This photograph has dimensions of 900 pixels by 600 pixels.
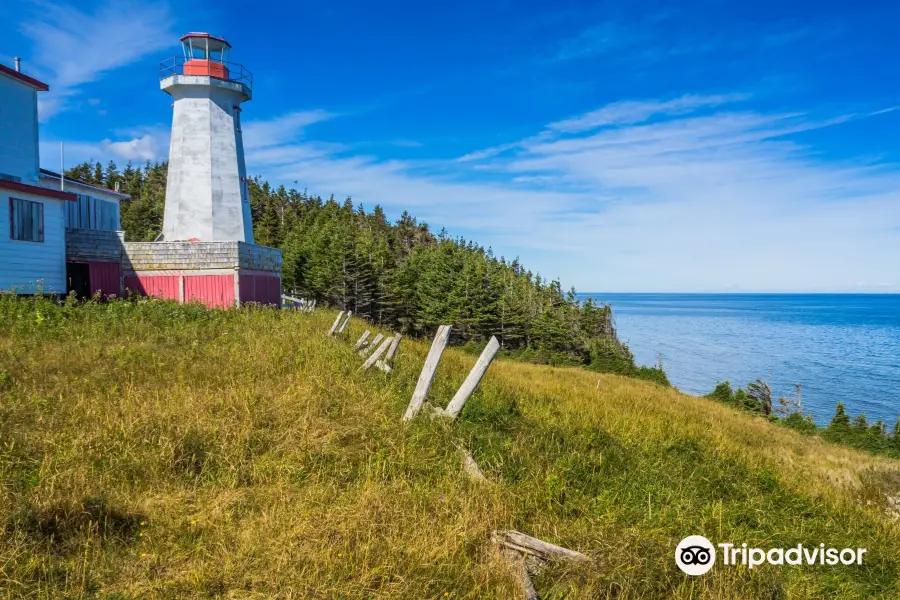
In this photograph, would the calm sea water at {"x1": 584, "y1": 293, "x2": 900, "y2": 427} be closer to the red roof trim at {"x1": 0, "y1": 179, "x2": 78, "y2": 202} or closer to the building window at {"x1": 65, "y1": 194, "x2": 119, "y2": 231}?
the building window at {"x1": 65, "y1": 194, "x2": 119, "y2": 231}

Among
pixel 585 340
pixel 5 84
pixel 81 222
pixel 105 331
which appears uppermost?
pixel 5 84

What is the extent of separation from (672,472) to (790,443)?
13402 mm

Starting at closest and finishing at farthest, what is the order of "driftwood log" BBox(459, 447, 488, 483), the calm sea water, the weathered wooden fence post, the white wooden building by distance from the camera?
"driftwood log" BBox(459, 447, 488, 483) → the weathered wooden fence post → the white wooden building → the calm sea water

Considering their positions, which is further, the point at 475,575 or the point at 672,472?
the point at 672,472

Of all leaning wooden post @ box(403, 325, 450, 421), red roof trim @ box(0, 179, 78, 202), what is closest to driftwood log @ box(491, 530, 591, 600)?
leaning wooden post @ box(403, 325, 450, 421)

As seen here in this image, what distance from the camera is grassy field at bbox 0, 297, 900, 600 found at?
164 inches

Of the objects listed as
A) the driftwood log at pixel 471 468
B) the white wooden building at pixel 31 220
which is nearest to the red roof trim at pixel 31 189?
the white wooden building at pixel 31 220

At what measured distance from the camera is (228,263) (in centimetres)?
2022

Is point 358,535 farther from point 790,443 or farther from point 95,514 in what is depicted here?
point 790,443

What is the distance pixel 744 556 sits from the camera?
5.11 m

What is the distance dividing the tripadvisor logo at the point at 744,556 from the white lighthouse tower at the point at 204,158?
72.8 feet

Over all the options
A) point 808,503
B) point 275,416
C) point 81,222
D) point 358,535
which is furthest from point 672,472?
point 81,222

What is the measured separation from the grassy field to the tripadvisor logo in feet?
0.38

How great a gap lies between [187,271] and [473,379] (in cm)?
1727
